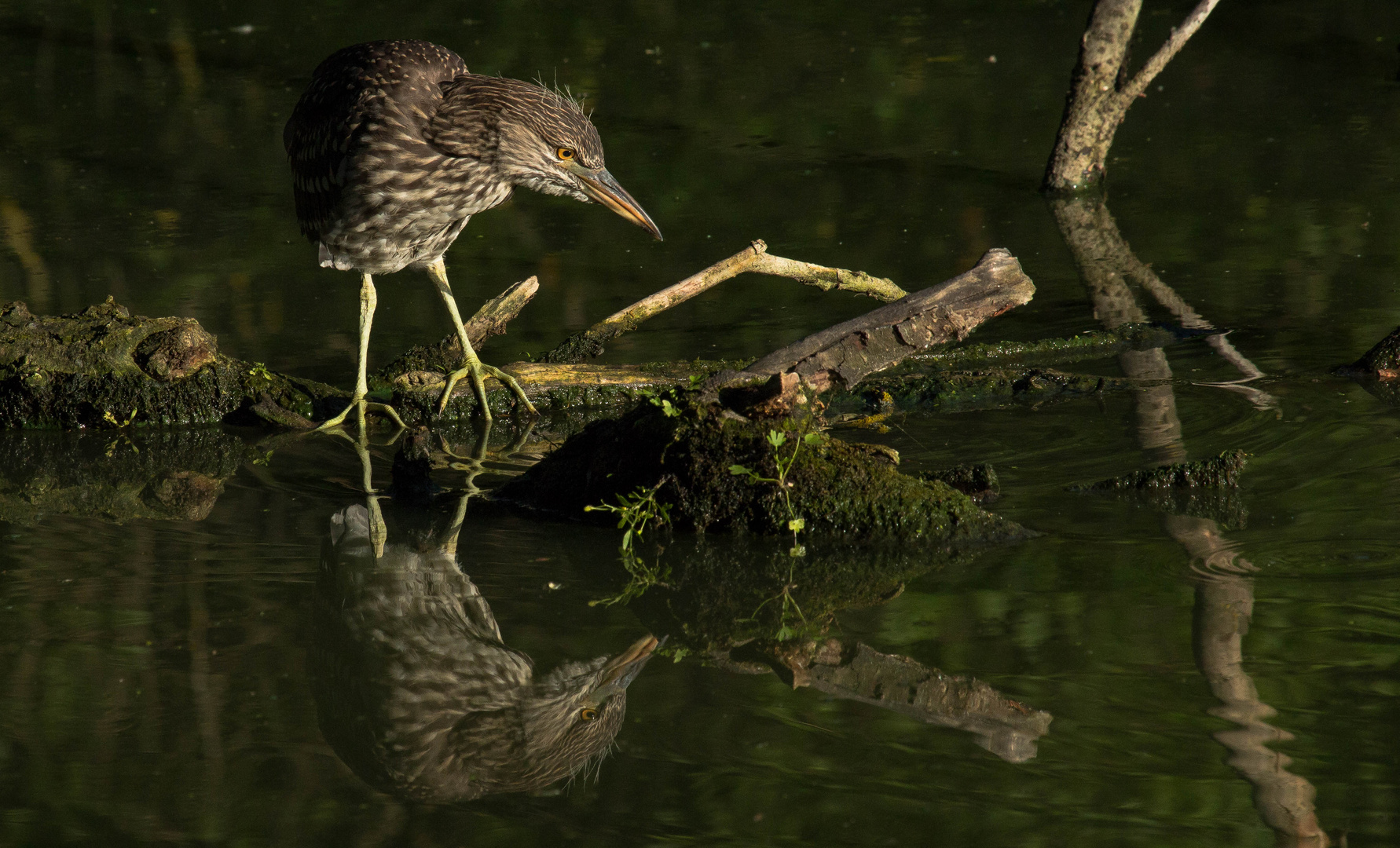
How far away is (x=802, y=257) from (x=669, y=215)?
5.15ft

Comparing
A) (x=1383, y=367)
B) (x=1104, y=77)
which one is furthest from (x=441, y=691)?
(x=1104, y=77)

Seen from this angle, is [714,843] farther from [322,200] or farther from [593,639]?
[322,200]

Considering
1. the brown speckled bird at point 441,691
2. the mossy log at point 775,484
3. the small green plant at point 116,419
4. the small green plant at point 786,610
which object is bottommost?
the brown speckled bird at point 441,691

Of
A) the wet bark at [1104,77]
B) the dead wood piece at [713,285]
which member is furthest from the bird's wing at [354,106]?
the wet bark at [1104,77]

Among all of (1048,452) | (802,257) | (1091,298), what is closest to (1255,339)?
(1091,298)

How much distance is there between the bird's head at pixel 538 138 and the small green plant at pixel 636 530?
1.33 meters

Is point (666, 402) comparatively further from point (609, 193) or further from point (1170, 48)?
point (1170, 48)

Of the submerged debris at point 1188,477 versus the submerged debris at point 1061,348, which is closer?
the submerged debris at point 1188,477

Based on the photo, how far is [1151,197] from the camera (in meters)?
10.0

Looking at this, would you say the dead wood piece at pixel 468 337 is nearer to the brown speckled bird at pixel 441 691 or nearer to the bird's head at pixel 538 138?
the bird's head at pixel 538 138

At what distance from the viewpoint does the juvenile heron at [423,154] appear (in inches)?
224

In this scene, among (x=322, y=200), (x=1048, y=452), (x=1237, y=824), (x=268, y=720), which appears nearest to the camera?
(x=1237, y=824)

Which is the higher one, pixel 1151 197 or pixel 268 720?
pixel 1151 197

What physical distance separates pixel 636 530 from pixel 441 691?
1.04m
